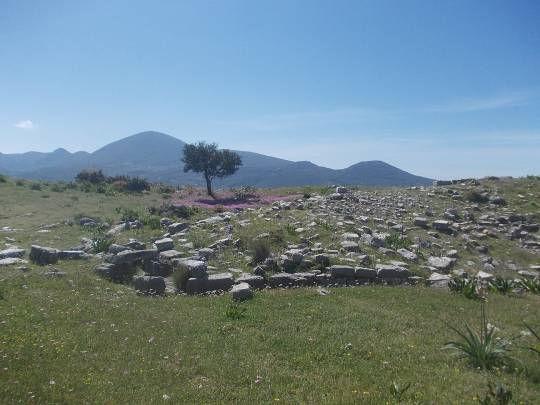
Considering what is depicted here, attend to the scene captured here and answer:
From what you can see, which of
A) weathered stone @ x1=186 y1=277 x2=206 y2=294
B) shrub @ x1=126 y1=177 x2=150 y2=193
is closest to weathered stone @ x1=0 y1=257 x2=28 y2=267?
weathered stone @ x1=186 y1=277 x2=206 y2=294

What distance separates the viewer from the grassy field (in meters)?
8.04

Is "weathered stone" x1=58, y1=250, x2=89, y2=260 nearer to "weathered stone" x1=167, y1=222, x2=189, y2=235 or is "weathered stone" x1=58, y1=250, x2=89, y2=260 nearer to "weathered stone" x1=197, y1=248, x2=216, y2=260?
"weathered stone" x1=197, y1=248, x2=216, y2=260

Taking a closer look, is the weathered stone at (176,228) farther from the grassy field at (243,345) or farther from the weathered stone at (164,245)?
the grassy field at (243,345)

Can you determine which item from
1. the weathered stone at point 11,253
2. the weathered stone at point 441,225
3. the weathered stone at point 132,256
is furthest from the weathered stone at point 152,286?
the weathered stone at point 441,225

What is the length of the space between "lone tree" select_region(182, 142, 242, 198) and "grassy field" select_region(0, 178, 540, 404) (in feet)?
125

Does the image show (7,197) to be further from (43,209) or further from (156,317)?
(156,317)

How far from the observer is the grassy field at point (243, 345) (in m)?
8.04

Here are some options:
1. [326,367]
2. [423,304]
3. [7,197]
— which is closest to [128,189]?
[7,197]

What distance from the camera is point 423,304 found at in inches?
564

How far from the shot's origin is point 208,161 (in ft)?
178

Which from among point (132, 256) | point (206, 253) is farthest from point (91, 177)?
point (132, 256)

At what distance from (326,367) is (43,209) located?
3277 cm

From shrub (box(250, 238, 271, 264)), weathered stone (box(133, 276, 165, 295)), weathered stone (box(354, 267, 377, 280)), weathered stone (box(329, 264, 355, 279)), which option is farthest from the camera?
shrub (box(250, 238, 271, 264))

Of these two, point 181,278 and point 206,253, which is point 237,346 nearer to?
point 181,278
